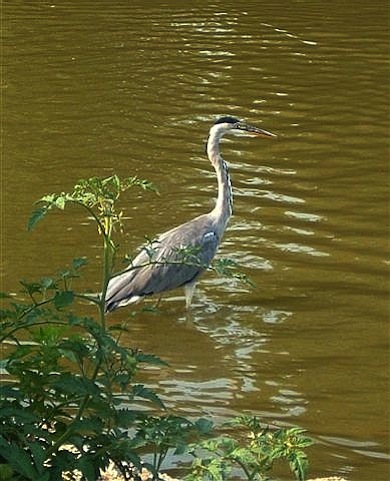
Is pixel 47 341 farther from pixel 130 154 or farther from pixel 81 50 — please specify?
pixel 81 50

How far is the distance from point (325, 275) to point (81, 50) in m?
7.72

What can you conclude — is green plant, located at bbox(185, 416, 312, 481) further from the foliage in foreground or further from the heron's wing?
the heron's wing

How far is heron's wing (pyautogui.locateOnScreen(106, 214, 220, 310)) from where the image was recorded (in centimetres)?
752

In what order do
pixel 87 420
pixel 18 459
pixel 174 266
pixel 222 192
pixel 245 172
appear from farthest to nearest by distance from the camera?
pixel 245 172 → pixel 222 192 → pixel 174 266 → pixel 87 420 → pixel 18 459

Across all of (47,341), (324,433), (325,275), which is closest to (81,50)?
(325,275)

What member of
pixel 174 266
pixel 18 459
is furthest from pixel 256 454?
pixel 174 266

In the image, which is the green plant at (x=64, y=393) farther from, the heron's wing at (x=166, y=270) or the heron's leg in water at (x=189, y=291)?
the heron's leg in water at (x=189, y=291)

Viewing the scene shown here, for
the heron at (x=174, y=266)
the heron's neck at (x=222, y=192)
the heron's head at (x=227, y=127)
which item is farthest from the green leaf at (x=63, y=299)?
the heron's head at (x=227, y=127)

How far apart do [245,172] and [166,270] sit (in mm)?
2663

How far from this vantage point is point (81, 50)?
15.0 metres

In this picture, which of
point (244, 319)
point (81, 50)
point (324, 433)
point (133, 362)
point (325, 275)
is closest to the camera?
point (133, 362)

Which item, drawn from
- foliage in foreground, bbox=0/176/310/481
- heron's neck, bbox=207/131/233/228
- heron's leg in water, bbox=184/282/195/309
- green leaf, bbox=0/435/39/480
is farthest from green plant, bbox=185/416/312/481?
heron's neck, bbox=207/131/233/228

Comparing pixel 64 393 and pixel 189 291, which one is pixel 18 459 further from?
pixel 189 291

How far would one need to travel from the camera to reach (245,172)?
33.7 ft
